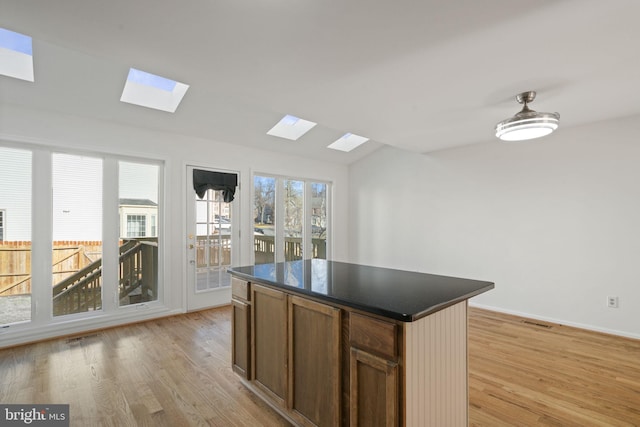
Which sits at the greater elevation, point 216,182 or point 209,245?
point 216,182

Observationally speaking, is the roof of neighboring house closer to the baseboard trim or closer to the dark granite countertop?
the dark granite countertop

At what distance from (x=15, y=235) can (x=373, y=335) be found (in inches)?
145

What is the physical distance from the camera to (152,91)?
3.49 m

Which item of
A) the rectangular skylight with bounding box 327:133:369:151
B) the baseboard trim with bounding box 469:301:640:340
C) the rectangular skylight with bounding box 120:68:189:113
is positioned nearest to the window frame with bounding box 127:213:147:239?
the rectangular skylight with bounding box 120:68:189:113

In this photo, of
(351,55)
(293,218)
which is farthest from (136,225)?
(351,55)

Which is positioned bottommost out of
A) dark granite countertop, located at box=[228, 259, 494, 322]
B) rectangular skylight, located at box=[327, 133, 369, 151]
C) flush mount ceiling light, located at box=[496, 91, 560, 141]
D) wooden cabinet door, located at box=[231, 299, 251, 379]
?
wooden cabinet door, located at box=[231, 299, 251, 379]

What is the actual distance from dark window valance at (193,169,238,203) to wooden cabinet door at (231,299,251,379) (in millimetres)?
2303

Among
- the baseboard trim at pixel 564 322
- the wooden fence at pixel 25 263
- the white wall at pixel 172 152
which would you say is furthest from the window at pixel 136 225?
the baseboard trim at pixel 564 322

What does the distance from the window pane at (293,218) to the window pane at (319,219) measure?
27cm

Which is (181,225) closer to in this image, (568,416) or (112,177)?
(112,177)

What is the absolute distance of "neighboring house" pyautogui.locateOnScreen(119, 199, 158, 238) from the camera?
12.2 feet

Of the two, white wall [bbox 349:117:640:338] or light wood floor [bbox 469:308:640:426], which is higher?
white wall [bbox 349:117:640:338]

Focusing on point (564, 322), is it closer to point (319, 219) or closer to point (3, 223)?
point (319, 219)

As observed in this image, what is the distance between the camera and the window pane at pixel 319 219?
18.9ft
